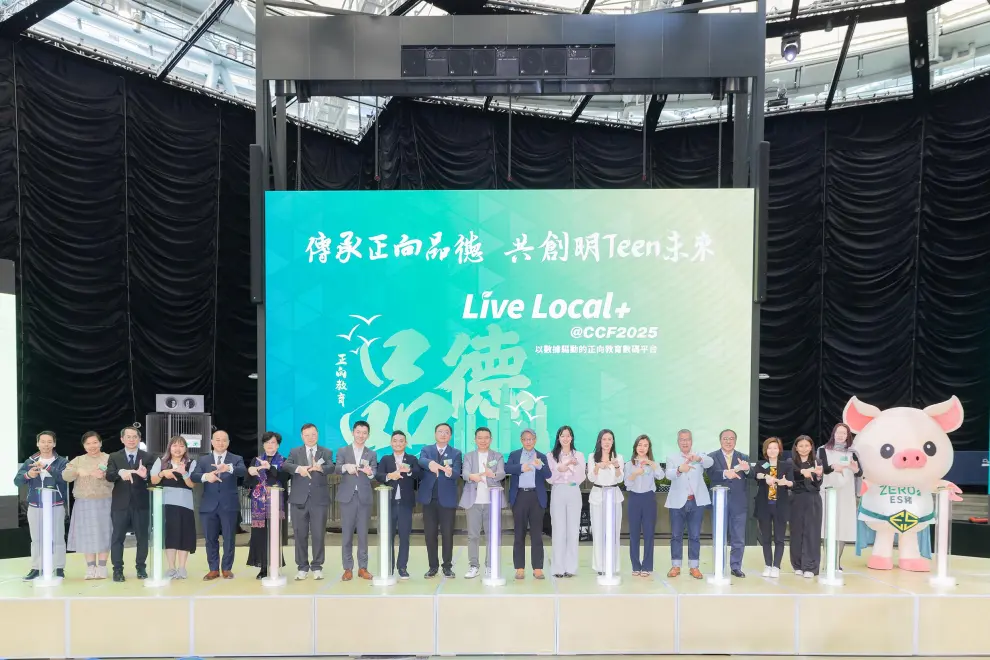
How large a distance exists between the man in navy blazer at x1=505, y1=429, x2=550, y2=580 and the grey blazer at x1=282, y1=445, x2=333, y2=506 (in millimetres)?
1388

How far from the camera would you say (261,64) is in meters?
8.32

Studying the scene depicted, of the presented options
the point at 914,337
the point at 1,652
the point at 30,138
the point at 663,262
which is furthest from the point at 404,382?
the point at 914,337

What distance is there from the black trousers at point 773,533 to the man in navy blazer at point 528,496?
1737 mm

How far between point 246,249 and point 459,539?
4.72m

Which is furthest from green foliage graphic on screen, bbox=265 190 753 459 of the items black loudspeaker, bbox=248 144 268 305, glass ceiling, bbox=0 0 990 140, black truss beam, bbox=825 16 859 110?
black truss beam, bbox=825 16 859 110

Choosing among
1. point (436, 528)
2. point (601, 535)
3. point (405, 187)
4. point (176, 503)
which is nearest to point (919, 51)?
point (405, 187)

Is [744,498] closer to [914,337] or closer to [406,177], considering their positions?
[914,337]

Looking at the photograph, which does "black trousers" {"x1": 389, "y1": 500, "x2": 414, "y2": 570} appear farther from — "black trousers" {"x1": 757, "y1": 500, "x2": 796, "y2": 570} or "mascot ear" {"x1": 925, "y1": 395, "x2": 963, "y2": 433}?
"mascot ear" {"x1": 925, "y1": 395, "x2": 963, "y2": 433}

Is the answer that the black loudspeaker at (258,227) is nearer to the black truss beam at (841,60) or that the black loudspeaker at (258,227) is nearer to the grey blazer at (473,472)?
the grey blazer at (473,472)

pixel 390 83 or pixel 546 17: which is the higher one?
pixel 546 17

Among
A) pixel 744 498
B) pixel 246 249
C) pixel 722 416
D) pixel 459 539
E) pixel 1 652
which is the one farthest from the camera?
pixel 246 249

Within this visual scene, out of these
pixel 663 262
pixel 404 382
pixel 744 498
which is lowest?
pixel 744 498

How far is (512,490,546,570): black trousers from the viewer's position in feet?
21.2

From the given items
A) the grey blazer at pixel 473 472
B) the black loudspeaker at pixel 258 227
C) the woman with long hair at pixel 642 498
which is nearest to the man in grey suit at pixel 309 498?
the grey blazer at pixel 473 472
